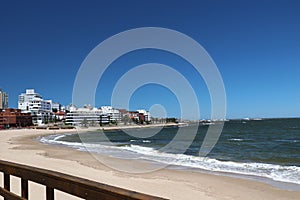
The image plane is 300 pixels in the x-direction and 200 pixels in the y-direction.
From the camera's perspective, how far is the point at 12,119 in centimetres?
9781

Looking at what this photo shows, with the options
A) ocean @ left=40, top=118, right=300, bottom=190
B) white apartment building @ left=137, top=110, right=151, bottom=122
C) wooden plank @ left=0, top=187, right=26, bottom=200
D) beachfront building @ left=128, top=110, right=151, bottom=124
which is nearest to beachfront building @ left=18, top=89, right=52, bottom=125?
beachfront building @ left=128, top=110, right=151, bottom=124

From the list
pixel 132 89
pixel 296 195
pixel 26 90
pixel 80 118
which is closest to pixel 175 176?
pixel 296 195

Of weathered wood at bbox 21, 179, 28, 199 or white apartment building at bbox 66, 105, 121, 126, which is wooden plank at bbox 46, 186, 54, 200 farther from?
white apartment building at bbox 66, 105, 121, 126

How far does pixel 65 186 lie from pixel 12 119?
4161 inches

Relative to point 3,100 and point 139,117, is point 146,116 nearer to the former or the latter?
point 139,117

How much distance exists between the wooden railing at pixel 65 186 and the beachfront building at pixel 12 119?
10267cm

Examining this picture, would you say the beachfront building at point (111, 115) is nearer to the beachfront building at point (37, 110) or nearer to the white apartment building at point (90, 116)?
the white apartment building at point (90, 116)

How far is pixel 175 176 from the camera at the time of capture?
10438mm

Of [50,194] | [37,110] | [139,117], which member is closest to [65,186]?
[50,194]

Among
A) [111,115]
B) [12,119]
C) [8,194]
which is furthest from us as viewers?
[111,115]

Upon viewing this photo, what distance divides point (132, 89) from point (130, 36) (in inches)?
231

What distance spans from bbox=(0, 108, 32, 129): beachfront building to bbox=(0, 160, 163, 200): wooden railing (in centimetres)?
10267

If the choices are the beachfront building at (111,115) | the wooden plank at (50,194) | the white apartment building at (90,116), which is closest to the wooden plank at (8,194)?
the wooden plank at (50,194)

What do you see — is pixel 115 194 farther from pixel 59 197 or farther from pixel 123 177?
pixel 123 177
